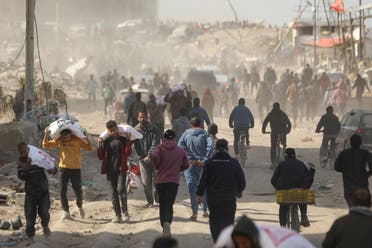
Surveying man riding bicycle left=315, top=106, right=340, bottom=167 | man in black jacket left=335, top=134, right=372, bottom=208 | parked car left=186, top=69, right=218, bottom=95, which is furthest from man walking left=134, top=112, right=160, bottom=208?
parked car left=186, top=69, right=218, bottom=95

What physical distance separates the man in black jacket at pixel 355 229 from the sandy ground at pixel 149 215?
4.66 metres

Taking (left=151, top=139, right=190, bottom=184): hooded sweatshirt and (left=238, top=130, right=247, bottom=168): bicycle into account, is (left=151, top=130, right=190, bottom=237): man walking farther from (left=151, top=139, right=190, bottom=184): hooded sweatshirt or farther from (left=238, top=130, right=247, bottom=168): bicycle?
(left=238, top=130, right=247, bottom=168): bicycle

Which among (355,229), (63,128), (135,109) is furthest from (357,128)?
(355,229)

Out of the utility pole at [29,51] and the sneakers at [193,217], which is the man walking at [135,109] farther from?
the sneakers at [193,217]

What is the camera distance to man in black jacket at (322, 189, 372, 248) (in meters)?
7.46

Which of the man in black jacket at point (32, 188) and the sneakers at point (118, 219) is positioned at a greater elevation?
the man in black jacket at point (32, 188)

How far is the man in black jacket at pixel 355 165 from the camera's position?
12.0 m

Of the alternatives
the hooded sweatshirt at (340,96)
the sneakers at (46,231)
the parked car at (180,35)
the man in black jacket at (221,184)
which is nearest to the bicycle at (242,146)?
the sneakers at (46,231)

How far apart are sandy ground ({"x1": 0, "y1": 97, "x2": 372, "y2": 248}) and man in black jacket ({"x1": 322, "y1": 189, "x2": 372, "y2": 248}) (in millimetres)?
4661

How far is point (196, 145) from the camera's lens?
13.7 m

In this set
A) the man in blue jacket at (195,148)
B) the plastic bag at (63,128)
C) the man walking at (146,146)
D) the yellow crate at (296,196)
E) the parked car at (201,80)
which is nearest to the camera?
the yellow crate at (296,196)

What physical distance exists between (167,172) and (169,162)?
0.46ft

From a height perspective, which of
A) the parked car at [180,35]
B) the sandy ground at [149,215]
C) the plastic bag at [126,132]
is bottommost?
the sandy ground at [149,215]

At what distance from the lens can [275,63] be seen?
83.4m
